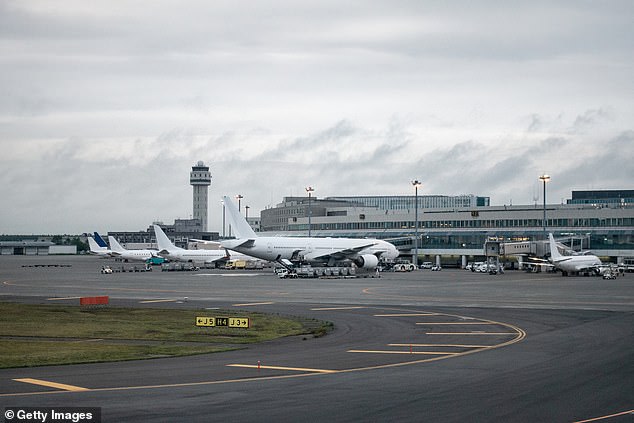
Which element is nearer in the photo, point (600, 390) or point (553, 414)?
point (553, 414)

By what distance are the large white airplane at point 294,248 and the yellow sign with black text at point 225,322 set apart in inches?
2879

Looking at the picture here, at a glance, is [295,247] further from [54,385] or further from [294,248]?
[54,385]

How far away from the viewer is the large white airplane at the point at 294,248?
118 m

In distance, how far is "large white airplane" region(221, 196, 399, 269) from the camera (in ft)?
385

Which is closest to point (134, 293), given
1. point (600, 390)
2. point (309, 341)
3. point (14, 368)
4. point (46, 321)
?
point (46, 321)

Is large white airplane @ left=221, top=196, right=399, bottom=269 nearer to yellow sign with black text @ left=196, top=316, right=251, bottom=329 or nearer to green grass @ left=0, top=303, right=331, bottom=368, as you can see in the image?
green grass @ left=0, top=303, right=331, bottom=368

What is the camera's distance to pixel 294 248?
121m

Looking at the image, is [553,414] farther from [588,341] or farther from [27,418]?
[588,341]

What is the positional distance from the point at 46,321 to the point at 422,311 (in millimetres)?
23844

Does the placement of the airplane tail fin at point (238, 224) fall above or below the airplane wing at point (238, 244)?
A: above

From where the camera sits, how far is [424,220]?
182 metres

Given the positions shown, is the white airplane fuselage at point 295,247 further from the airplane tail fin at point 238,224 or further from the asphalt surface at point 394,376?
the asphalt surface at point 394,376

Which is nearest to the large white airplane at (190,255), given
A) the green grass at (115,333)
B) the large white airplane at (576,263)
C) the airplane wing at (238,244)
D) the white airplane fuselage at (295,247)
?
the white airplane fuselage at (295,247)

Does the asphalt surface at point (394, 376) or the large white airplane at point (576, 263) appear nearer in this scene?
the asphalt surface at point (394, 376)
